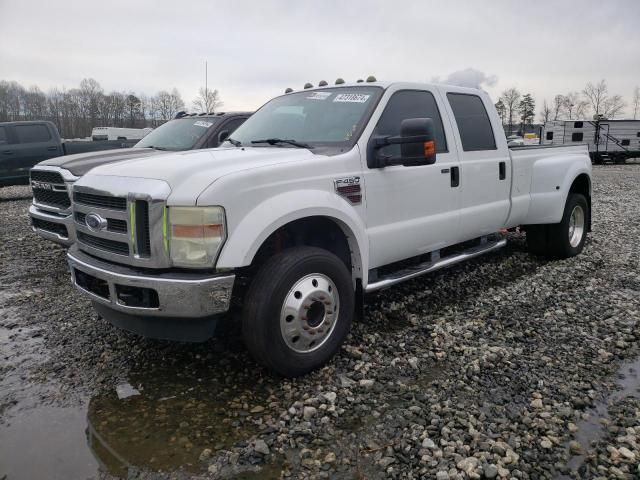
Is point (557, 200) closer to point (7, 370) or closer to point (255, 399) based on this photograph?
point (255, 399)

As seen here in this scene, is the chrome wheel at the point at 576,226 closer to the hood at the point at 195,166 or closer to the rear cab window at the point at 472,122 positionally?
the rear cab window at the point at 472,122

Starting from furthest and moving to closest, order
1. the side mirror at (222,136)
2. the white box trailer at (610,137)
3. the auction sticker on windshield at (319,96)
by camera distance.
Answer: the white box trailer at (610,137), the side mirror at (222,136), the auction sticker on windshield at (319,96)

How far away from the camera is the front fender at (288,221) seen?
9.46 ft

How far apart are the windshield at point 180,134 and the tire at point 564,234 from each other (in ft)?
14.9

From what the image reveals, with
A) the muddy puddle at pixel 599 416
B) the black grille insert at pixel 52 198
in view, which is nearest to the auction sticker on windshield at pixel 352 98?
the muddy puddle at pixel 599 416

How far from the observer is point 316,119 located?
4.12 m

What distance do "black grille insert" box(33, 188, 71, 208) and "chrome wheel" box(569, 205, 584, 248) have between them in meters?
6.09

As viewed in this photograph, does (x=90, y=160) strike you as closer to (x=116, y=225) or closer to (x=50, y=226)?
(x=50, y=226)

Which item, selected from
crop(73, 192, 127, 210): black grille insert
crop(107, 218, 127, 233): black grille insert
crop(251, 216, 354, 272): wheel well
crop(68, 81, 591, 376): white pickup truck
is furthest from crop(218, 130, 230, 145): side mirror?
crop(107, 218, 127, 233): black grille insert

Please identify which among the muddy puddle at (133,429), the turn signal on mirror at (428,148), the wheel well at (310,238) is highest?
the turn signal on mirror at (428,148)

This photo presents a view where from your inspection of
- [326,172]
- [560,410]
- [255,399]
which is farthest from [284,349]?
[560,410]

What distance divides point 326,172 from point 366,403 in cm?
150

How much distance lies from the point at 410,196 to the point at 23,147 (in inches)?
463

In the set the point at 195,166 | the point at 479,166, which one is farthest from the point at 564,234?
the point at 195,166
